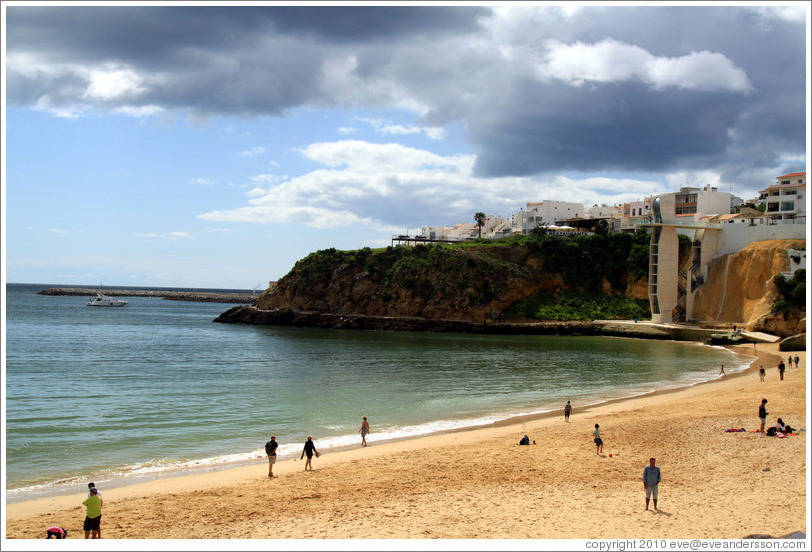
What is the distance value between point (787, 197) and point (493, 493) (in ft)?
242

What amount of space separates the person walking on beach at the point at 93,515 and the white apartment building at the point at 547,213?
9891 centimetres

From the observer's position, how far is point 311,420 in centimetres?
2477

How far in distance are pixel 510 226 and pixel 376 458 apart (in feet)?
333

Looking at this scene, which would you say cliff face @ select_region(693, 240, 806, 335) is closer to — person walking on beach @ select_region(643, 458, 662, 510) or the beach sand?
the beach sand

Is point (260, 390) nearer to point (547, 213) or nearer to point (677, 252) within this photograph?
point (677, 252)

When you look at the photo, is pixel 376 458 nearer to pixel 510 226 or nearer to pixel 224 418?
pixel 224 418

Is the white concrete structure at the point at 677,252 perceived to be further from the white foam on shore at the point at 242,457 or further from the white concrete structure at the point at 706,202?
the white foam on shore at the point at 242,457

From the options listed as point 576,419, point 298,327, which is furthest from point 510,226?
point 576,419

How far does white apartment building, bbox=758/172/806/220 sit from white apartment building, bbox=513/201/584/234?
119ft

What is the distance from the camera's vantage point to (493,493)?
14305 millimetres

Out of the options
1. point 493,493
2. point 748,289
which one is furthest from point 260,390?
point 748,289


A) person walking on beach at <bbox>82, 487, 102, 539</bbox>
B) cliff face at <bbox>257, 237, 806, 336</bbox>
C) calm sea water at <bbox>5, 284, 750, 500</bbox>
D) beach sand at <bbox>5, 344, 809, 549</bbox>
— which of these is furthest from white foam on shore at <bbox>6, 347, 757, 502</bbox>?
cliff face at <bbox>257, 237, 806, 336</bbox>

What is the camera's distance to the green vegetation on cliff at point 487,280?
7844 cm

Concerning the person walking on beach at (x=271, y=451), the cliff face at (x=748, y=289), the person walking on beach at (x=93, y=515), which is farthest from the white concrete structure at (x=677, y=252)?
the person walking on beach at (x=93, y=515)
